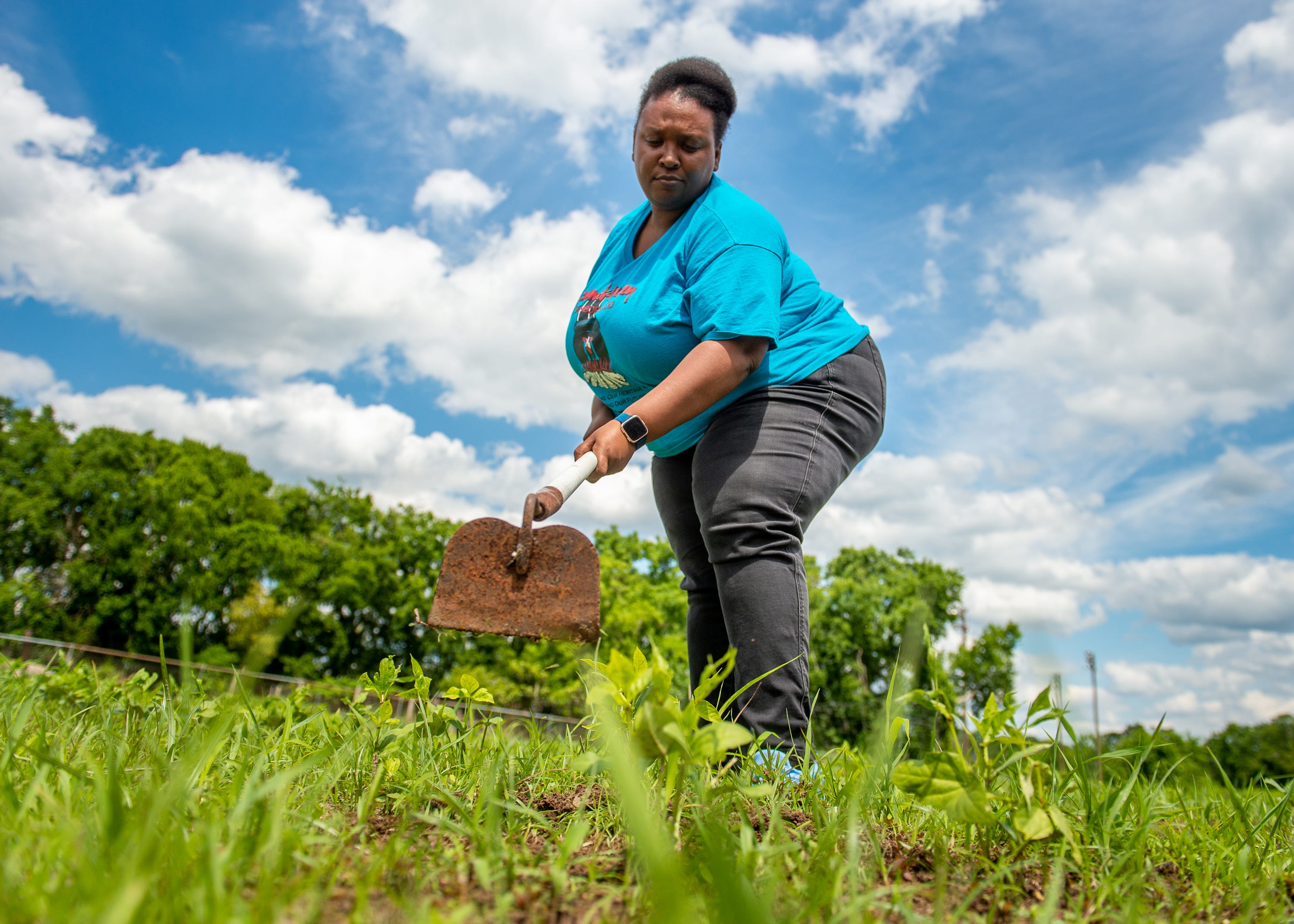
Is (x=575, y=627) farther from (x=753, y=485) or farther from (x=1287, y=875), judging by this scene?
(x=1287, y=875)

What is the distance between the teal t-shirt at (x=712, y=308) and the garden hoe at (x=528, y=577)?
429 millimetres

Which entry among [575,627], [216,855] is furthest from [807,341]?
[216,855]

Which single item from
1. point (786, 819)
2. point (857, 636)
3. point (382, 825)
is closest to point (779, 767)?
point (786, 819)

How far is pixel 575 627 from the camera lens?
2.20 m

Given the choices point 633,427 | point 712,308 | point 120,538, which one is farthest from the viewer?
point 120,538

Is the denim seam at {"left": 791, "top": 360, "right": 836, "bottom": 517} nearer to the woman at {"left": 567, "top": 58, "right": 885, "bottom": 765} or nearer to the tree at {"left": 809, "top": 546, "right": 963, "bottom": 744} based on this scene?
the woman at {"left": 567, "top": 58, "right": 885, "bottom": 765}

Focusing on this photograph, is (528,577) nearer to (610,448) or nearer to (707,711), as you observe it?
(610,448)

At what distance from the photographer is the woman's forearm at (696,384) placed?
2105mm

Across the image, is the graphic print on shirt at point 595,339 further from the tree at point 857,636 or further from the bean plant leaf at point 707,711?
the tree at point 857,636

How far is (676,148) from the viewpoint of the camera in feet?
8.49

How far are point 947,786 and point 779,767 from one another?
1.95 feet

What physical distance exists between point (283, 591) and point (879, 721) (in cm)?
3232

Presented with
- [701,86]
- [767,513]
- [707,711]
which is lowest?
[707,711]

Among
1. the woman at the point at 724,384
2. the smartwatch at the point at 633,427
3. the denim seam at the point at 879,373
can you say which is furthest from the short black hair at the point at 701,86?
the smartwatch at the point at 633,427
